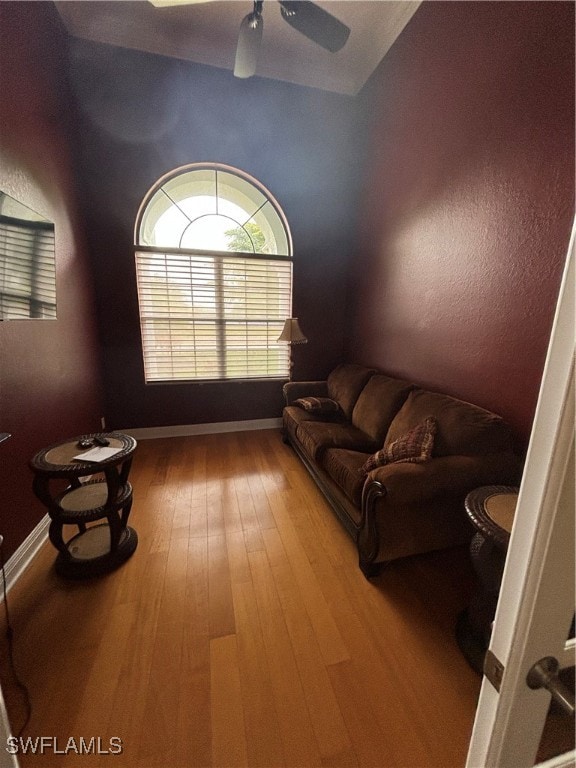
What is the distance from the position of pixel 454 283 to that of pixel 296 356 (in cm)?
205

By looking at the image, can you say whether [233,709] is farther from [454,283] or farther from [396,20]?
[396,20]

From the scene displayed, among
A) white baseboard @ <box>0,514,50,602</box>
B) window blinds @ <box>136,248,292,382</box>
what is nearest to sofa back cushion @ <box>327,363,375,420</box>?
window blinds @ <box>136,248,292,382</box>

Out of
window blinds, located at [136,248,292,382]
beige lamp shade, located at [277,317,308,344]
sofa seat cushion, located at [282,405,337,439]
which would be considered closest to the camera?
A: sofa seat cushion, located at [282,405,337,439]

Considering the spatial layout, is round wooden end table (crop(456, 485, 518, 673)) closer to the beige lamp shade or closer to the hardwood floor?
the hardwood floor

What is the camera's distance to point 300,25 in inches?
68.2

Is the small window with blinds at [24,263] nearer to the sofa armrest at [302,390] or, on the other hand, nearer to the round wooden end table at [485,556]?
the sofa armrest at [302,390]

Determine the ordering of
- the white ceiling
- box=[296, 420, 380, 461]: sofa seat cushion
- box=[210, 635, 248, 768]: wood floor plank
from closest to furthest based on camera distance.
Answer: box=[210, 635, 248, 768]: wood floor plank
box=[296, 420, 380, 461]: sofa seat cushion
the white ceiling

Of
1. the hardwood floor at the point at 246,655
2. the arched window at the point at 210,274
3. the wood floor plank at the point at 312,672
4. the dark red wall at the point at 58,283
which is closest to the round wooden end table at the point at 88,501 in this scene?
the hardwood floor at the point at 246,655

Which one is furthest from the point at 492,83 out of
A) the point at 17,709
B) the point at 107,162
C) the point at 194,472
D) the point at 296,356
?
the point at 17,709

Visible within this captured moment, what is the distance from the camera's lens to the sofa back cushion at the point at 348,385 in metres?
2.83

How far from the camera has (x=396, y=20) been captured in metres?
2.40

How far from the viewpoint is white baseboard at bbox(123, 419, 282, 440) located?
3.38m

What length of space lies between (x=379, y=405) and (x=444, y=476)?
3.30 ft

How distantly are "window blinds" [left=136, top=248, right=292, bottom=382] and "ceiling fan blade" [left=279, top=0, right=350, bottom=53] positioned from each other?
5.88 ft
